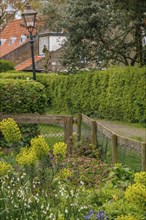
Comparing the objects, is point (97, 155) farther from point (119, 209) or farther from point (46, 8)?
point (46, 8)

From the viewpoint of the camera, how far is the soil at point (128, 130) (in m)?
19.4

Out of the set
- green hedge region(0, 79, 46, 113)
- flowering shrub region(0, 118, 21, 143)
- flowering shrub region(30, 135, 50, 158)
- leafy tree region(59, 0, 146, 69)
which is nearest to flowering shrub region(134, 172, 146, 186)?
flowering shrub region(30, 135, 50, 158)

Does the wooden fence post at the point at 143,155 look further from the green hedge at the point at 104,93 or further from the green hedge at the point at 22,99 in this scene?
the green hedge at the point at 104,93

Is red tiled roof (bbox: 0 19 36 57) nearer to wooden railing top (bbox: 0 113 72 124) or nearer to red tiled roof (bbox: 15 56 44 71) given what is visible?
red tiled roof (bbox: 15 56 44 71)

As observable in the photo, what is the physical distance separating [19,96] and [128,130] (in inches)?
335

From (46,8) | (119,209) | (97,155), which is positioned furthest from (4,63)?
(119,209)

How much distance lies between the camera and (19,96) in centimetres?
1384

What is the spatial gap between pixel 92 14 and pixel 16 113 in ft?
44.5

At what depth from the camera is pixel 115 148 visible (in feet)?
30.3

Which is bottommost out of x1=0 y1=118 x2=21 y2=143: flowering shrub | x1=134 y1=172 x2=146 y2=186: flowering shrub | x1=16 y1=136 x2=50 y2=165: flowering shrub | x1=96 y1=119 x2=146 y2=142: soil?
x1=96 y1=119 x2=146 y2=142: soil

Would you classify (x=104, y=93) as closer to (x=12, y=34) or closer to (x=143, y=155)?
(x=143, y=155)

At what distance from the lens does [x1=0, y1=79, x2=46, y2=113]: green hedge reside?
45.0 ft

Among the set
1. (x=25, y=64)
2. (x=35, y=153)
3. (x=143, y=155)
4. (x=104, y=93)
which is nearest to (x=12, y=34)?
(x=25, y=64)

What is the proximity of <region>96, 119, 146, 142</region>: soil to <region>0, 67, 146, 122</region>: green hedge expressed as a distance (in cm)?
58
